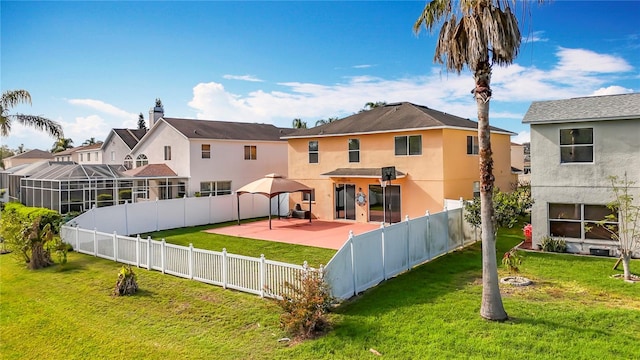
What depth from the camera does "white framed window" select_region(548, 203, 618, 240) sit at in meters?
14.4

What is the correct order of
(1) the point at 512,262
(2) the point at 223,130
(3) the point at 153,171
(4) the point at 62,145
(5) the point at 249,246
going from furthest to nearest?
(4) the point at 62,145
(2) the point at 223,130
(3) the point at 153,171
(5) the point at 249,246
(1) the point at 512,262

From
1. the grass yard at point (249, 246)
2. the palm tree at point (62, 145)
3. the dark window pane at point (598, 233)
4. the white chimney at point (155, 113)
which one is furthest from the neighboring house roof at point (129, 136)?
the palm tree at point (62, 145)

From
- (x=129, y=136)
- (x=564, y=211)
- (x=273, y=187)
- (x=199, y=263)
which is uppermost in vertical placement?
(x=129, y=136)

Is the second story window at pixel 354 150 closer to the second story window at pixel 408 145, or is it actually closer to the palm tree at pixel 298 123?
the second story window at pixel 408 145

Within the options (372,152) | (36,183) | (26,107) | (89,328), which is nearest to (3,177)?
(36,183)

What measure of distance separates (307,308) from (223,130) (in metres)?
25.4

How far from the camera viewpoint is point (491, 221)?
8.41 m

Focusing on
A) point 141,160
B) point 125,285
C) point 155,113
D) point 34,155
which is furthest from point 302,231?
point 34,155

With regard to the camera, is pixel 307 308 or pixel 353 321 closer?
pixel 307 308

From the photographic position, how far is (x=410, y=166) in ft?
71.5

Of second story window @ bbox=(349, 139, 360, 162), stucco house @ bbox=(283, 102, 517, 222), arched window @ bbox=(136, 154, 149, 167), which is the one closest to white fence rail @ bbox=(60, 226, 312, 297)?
stucco house @ bbox=(283, 102, 517, 222)

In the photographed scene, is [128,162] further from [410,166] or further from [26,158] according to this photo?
[26,158]

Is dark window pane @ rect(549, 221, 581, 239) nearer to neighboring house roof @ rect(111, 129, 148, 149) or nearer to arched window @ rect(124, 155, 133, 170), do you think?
arched window @ rect(124, 155, 133, 170)

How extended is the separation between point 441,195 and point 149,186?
62.6 feet
